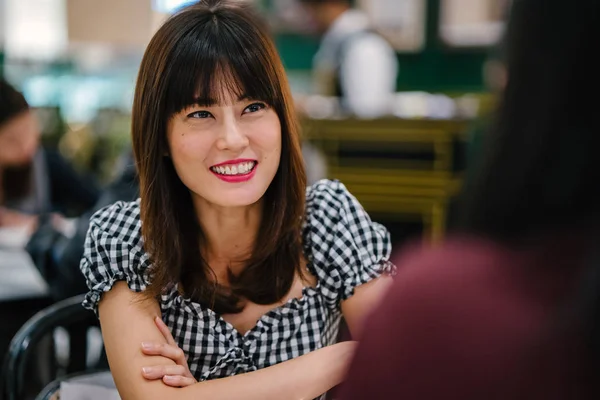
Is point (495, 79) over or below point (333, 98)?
over

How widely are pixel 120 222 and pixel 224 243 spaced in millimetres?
207

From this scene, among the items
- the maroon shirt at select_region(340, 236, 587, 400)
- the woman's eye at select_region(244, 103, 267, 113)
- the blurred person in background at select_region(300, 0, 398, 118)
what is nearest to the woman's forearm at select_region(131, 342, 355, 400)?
the woman's eye at select_region(244, 103, 267, 113)

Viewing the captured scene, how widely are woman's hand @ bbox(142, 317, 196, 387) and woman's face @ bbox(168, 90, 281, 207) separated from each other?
0.28m

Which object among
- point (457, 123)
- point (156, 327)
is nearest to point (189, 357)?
point (156, 327)

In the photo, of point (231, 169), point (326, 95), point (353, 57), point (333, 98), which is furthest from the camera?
point (326, 95)

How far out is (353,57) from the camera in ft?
16.0

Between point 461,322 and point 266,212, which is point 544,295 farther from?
point 266,212

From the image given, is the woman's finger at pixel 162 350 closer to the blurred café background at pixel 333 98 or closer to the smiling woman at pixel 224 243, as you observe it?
the smiling woman at pixel 224 243

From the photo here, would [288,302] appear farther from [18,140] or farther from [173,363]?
[18,140]

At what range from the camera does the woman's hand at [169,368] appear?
1153 millimetres

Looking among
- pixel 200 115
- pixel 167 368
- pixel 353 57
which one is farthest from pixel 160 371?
pixel 353 57

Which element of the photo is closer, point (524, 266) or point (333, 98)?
point (524, 266)

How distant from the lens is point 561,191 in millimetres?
539

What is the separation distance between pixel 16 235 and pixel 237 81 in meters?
1.39
